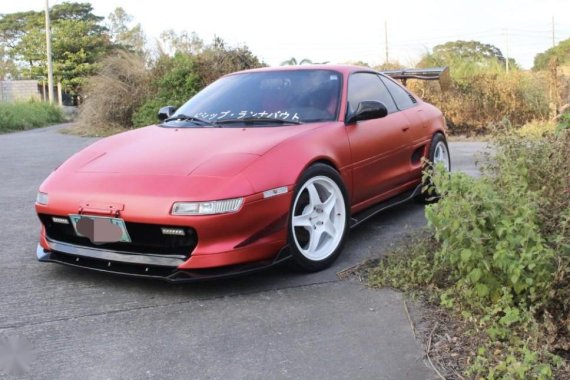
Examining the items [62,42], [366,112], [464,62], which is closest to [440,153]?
[366,112]

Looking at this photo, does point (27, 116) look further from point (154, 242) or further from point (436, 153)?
point (154, 242)

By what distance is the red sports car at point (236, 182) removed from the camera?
3.35 meters

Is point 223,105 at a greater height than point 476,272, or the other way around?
point 223,105

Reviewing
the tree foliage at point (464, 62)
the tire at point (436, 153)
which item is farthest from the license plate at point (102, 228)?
the tree foliage at point (464, 62)

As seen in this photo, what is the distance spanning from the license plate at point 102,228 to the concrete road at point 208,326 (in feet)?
1.18

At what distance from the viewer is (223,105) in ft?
15.5

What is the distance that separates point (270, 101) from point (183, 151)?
1067 millimetres

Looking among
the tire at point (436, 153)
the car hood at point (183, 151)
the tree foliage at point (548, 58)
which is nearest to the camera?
the car hood at point (183, 151)

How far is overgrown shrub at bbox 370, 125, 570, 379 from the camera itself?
8.58ft

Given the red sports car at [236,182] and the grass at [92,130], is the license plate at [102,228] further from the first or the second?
the grass at [92,130]

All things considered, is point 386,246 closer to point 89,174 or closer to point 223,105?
point 223,105

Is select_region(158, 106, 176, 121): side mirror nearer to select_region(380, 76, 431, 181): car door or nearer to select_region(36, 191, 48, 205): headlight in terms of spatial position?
select_region(36, 191, 48, 205): headlight

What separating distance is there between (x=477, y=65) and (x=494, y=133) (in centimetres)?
1218

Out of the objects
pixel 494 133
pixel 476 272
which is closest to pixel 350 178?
pixel 494 133
